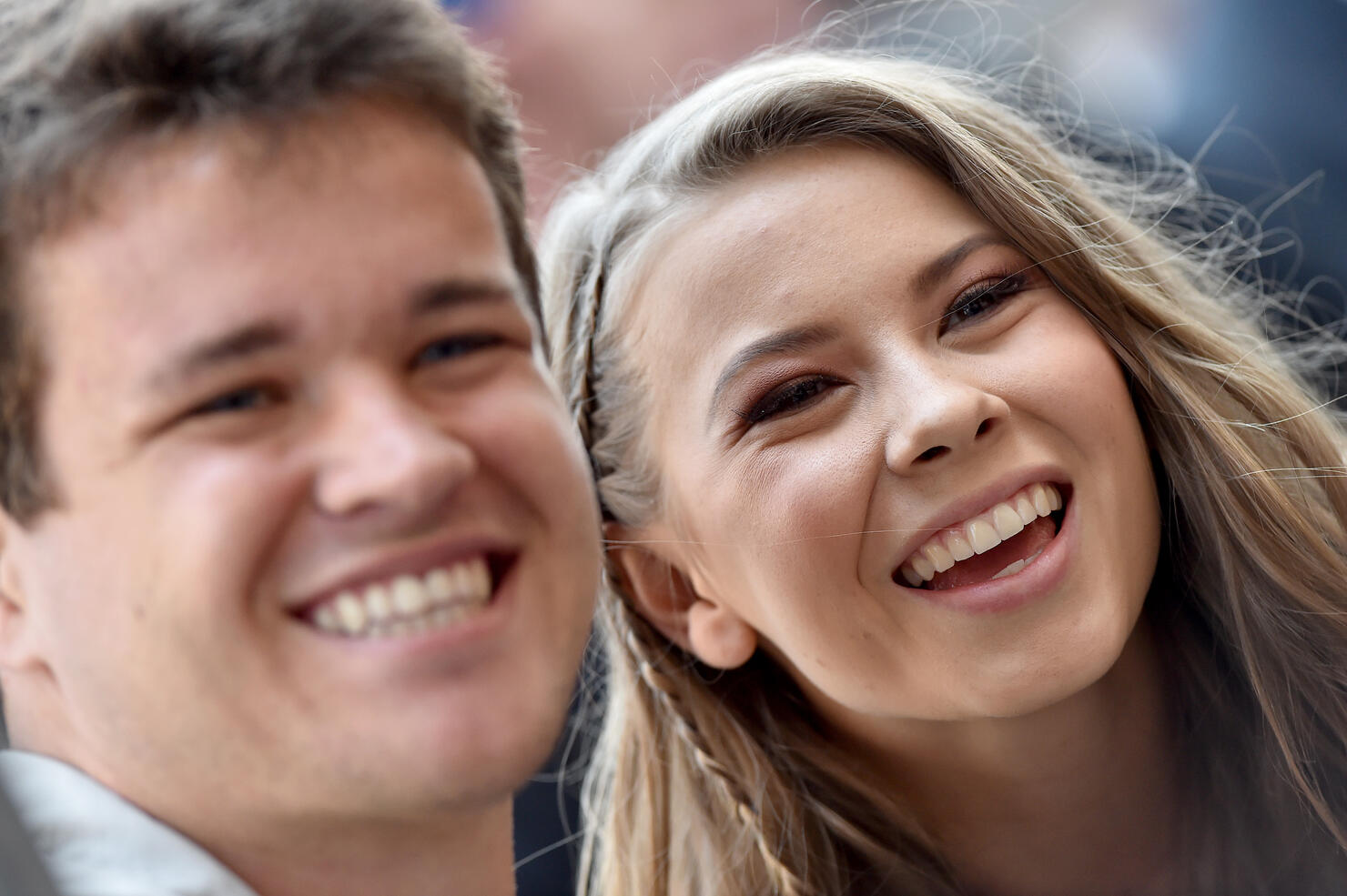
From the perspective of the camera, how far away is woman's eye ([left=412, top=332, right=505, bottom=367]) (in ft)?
3.32

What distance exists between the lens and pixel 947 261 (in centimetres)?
155

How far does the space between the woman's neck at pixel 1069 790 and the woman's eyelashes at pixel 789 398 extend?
1.60 ft

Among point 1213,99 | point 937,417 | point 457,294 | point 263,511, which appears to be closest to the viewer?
point 263,511

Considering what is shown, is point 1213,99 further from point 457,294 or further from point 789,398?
point 457,294

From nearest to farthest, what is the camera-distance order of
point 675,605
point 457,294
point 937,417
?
point 457,294 < point 937,417 < point 675,605

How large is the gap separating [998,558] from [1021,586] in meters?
0.08

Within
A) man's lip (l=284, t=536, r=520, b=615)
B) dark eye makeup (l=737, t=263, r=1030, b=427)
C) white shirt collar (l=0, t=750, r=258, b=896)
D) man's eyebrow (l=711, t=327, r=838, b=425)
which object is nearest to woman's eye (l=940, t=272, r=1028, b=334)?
dark eye makeup (l=737, t=263, r=1030, b=427)

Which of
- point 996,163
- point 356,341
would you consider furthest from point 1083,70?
point 356,341

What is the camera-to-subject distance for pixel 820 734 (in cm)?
186

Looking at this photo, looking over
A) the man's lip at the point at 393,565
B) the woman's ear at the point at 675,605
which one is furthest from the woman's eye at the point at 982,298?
the man's lip at the point at 393,565

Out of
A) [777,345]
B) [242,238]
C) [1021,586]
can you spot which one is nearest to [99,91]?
[242,238]

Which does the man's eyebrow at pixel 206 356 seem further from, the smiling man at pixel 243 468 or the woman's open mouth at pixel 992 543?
the woman's open mouth at pixel 992 543

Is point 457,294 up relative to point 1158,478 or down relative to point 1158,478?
up

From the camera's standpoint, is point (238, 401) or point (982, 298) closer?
point (238, 401)
